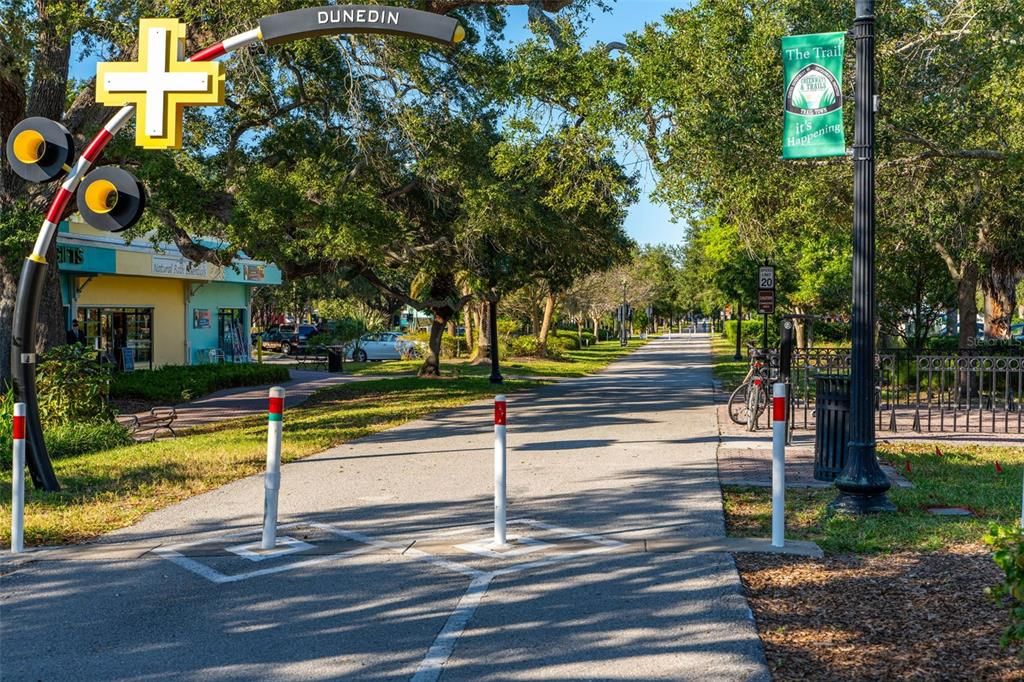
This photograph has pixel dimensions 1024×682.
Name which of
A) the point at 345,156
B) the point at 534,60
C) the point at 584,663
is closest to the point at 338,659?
the point at 584,663

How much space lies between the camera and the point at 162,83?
8.10 meters

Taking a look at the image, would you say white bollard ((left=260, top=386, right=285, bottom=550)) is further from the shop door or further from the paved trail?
the shop door

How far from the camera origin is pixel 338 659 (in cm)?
482

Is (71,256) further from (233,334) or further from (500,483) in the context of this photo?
(500,483)

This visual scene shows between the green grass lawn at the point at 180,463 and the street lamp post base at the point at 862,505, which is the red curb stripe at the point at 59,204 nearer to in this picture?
the green grass lawn at the point at 180,463

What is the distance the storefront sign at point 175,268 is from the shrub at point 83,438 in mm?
18111

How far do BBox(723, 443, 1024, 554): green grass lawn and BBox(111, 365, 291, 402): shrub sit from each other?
1623 centimetres

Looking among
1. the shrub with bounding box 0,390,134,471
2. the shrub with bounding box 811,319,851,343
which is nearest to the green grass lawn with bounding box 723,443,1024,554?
the shrub with bounding box 0,390,134,471

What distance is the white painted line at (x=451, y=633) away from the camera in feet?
15.2

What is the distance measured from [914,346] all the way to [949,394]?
458 centimetres

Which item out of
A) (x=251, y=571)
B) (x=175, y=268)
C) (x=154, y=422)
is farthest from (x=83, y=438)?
(x=175, y=268)

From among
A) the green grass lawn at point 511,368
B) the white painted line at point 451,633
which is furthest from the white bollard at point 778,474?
the green grass lawn at point 511,368

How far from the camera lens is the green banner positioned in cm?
828

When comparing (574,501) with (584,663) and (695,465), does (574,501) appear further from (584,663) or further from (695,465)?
(584,663)
